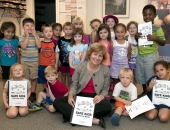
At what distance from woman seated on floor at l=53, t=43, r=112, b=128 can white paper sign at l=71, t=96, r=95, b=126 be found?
58 mm

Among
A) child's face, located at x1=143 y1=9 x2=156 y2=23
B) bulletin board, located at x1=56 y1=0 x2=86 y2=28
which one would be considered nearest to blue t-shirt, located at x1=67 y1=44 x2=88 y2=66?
child's face, located at x1=143 y1=9 x2=156 y2=23

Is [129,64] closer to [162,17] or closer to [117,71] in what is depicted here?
[117,71]

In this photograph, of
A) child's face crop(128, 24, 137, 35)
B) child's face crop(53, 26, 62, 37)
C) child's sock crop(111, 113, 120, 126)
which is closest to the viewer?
child's sock crop(111, 113, 120, 126)

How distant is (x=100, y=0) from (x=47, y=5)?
1.49m

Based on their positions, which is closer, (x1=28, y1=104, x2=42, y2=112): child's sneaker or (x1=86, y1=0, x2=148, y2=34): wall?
(x1=28, y1=104, x2=42, y2=112): child's sneaker

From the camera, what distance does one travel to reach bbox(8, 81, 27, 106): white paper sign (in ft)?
8.33

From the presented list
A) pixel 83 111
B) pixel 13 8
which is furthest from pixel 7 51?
pixel 13 8

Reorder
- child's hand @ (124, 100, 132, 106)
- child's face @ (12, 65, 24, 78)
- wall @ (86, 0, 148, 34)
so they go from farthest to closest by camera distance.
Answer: wall @ (86, 0, 148, 34)
child's face @ (12, 65, 24, 78)
child's hand @ (124, 100, 132, 106)

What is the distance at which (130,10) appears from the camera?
5.59 m

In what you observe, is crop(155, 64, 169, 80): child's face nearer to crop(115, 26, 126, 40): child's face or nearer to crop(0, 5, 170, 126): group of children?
crop(0, 5, 170, 126): group of children

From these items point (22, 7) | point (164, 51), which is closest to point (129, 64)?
point (164, 51)

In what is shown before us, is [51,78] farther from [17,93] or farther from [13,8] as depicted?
[13,8]

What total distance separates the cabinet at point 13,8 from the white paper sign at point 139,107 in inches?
159

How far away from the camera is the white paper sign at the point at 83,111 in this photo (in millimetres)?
2236
